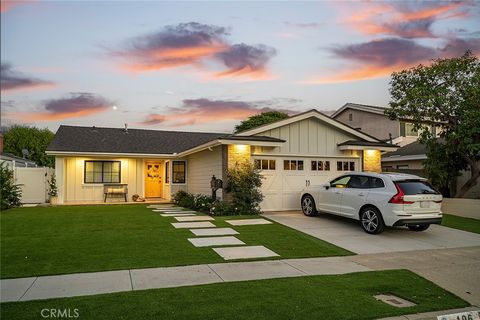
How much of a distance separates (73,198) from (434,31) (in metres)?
18.1

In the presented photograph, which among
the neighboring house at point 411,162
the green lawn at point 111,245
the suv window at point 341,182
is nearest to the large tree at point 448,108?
the neighboring house at point 411,162

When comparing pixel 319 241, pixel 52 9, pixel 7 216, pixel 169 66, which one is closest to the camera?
pixel 52 9

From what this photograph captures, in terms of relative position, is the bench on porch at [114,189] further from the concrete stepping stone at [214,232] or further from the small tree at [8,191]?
the concrete stepping stone at [214,232]

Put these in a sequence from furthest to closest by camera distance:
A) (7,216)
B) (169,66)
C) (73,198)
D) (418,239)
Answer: (73,198) < (169,66) < (7,216) < (418,239)

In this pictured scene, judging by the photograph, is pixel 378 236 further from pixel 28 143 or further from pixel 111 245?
pixel 28 143

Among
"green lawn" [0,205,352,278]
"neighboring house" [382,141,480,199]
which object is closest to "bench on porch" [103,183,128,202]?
"green lawn" [0,205,352,278]

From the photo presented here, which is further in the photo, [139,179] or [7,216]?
[139,179]

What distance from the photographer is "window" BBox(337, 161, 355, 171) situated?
624 inches

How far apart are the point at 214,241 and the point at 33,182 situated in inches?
554

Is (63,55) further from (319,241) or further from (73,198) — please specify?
(73,198)

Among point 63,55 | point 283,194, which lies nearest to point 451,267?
point 283,194

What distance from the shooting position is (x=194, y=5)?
10.6 metres

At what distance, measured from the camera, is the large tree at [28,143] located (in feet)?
136

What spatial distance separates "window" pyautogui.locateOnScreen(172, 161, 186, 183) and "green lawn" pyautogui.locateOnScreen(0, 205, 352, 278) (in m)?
9.04
